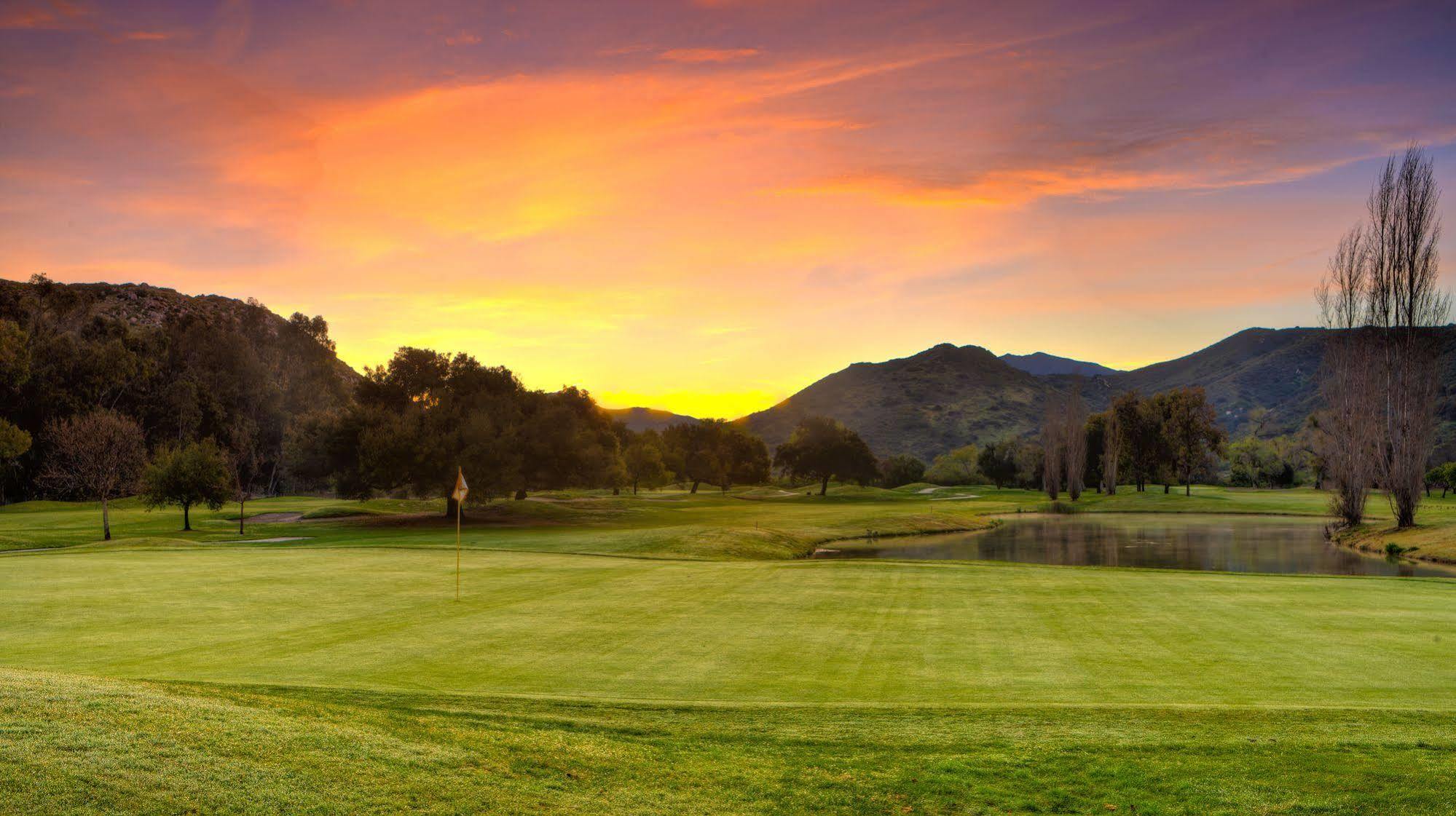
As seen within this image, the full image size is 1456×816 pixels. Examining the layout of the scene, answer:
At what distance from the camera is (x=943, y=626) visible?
16.9m

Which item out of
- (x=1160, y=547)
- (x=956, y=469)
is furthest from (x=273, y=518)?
(x=956, y=469)

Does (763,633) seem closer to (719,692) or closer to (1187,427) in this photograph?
(719,692)

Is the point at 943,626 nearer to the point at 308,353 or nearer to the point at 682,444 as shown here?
the point at 682,444

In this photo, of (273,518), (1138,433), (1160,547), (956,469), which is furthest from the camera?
(956,469)

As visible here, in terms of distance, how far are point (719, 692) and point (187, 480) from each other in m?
47.7

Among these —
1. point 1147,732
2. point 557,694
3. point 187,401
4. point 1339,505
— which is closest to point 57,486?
point 187,401

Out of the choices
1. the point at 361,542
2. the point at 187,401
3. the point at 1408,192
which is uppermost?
the point at 1408,192

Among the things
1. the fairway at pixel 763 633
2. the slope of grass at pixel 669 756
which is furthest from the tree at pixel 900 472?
the slope of grass at pixel 669 756

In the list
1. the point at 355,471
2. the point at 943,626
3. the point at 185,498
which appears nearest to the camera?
the point at 943,626

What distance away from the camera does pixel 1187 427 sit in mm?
101438

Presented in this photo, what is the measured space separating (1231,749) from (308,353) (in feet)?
469

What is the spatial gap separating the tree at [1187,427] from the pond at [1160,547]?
33.4 m

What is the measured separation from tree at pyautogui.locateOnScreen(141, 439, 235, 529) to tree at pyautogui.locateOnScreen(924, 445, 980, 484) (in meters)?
109

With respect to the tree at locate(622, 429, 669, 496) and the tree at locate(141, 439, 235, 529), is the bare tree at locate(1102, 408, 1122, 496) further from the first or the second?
the tree at locate(141, 439, 235, 529)
